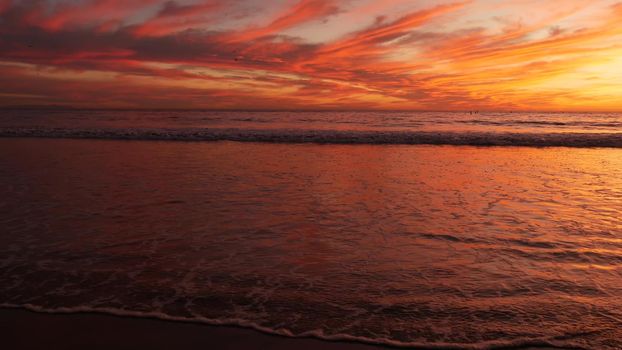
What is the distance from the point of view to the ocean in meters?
3.92

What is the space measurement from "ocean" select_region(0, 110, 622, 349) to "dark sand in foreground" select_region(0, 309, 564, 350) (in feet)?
0.38

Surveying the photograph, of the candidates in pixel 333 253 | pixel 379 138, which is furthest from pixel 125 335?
pixel 379 138

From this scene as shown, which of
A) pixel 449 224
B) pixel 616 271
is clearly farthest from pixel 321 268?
pixel 616 271

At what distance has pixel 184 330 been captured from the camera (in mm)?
3760

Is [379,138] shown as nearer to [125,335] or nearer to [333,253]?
[333,253]

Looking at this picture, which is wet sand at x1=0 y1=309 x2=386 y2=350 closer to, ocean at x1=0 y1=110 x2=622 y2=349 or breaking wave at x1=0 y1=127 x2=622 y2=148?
ocean at x1=0 y1=110 x2=622 y2=349

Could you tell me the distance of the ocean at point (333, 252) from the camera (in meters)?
Result: 3.92

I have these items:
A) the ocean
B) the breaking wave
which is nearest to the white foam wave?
the ocean

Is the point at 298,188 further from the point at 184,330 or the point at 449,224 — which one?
the point at 184,330

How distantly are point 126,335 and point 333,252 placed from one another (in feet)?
8.94

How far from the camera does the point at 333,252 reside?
5617 millimetres

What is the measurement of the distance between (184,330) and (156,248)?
225 centimetres

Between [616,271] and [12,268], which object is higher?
[616,271]

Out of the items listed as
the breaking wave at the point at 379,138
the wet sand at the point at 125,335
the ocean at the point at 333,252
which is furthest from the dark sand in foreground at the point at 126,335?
the breaking wave at the point at 379,138
